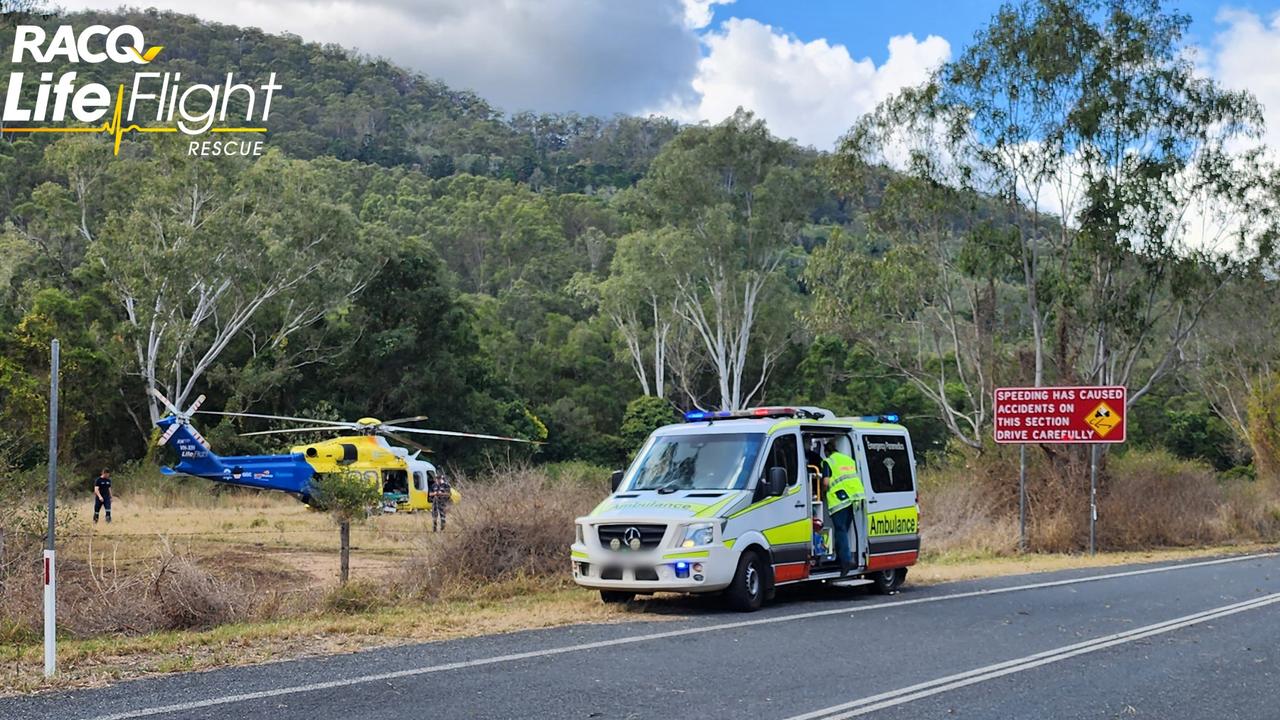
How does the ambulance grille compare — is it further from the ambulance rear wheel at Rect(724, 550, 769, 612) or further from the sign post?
the sign post

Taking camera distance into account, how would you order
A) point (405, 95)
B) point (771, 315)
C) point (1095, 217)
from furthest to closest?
point (405, 95) < point (771, 315) < point (1095, 217)

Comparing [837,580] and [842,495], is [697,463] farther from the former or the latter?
[837,580]

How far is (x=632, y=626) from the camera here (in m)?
12.3

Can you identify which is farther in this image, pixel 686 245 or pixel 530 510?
pixel 686 245

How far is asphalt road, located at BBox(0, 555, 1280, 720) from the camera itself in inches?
320

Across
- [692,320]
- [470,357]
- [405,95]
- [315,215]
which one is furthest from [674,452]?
[405,95]

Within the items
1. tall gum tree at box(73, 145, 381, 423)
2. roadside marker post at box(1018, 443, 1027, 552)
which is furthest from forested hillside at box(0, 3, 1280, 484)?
roadside marker post at box(1018, 443, 1027, 552)

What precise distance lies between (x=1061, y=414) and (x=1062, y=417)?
0.06 metres

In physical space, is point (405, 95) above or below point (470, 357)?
above

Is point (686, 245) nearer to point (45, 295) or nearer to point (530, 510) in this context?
point (45, 295)

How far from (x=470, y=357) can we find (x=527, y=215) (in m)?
37.4

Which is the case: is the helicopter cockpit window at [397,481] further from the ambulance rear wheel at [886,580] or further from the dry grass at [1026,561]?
the ambulance rear wheel at [886,580]

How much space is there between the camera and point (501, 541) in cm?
1606

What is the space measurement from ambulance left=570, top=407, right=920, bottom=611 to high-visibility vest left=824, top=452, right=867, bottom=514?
0.77 feet
